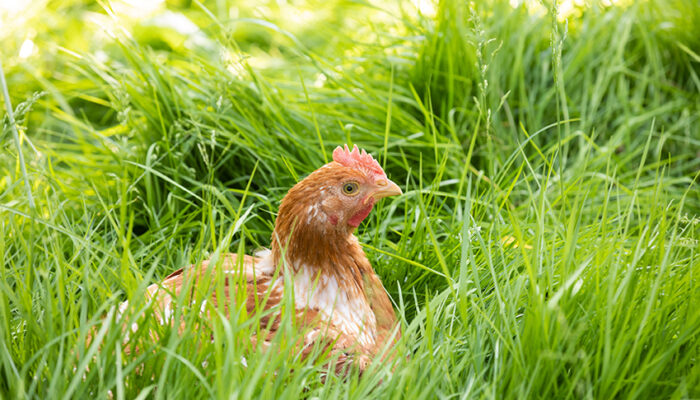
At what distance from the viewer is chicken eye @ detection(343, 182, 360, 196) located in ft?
7.57

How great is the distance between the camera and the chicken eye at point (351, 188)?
231 cm

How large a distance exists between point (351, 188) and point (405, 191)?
2.90 feet

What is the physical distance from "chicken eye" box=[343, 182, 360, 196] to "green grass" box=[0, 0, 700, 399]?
1.03 feet

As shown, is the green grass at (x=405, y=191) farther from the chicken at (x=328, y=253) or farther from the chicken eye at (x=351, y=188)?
the chicken eye at (x=351, y=188)

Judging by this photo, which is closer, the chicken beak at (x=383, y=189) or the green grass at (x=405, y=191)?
the green grass at (x=405, y=191)

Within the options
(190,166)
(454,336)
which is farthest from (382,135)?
(454,336)

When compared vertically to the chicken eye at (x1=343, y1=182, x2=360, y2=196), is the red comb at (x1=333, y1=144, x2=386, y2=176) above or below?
above

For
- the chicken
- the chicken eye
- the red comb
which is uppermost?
the red comb

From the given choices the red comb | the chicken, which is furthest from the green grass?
the red comb

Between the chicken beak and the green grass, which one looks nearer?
the green grass

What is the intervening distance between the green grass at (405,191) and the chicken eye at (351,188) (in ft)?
1.03

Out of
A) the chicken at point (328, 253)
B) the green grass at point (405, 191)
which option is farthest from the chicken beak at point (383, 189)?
the green grass at point (405, 191)

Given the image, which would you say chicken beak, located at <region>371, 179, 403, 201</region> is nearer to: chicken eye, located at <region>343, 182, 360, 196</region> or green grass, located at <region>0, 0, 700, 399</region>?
chicken eye, located at <region>343, 182, 360, 196</region>

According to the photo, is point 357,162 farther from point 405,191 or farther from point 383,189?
point 405,191
